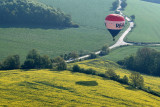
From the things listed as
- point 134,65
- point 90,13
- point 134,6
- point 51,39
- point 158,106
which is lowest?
point 158,106

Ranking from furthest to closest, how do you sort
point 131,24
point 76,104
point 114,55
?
point 131,24
point 114,55
point 76,104

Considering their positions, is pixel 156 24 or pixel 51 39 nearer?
pixel 51 39

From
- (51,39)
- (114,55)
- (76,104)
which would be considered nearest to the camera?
(76,104)

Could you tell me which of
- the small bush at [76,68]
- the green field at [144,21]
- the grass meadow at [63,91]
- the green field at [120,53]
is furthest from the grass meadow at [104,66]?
the green field at [144,21]

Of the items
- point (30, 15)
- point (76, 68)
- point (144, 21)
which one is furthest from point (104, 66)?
point (144, 21)

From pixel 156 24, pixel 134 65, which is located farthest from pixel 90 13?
pixel 134 65

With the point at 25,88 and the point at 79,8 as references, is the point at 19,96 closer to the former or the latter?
the point at 25,88

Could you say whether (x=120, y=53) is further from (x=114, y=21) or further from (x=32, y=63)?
(x=32, y=63)
